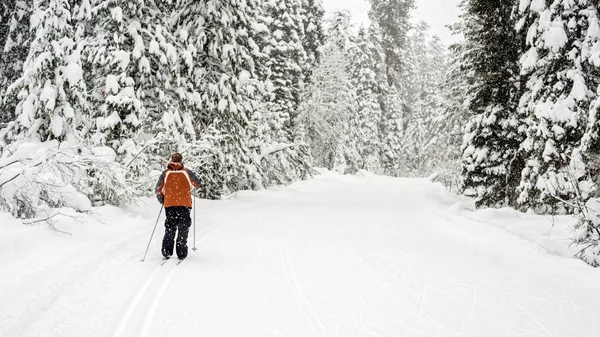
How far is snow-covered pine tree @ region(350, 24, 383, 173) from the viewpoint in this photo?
132 ft

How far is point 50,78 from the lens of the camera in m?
10.9

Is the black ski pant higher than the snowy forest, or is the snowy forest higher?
the snowy forest

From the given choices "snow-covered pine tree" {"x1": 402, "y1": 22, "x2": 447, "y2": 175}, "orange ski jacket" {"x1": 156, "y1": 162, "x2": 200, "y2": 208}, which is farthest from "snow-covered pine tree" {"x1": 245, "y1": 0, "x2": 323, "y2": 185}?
"snow-covered pine tree" {"x1": 402, "y1": 22, "x2": 447, "y2": 175}

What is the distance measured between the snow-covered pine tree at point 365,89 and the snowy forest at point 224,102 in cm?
1566

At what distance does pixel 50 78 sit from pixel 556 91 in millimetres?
13256

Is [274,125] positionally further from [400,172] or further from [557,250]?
[400,172]

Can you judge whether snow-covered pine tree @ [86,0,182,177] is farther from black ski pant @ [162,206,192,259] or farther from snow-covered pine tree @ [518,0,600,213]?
snow-covered pine tree @ [518,0,600,213]

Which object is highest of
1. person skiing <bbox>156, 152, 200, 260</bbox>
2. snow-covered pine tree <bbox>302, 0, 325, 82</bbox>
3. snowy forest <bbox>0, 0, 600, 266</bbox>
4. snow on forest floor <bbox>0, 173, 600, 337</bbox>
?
snow-covered pine tree <bbox>302, 0, 325, 82</bbox>

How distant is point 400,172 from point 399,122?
37.1 feet

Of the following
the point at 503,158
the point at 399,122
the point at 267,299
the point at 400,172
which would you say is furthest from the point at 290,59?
the point at 400,172

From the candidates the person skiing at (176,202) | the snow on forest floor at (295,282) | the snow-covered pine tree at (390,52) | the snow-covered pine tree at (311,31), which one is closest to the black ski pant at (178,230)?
the person skiing at (176,202)

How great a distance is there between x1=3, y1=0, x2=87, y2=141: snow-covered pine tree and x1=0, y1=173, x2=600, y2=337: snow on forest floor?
3.05 meters

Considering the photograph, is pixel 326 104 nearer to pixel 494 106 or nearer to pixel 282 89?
pixel 282 89

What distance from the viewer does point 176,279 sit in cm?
649
